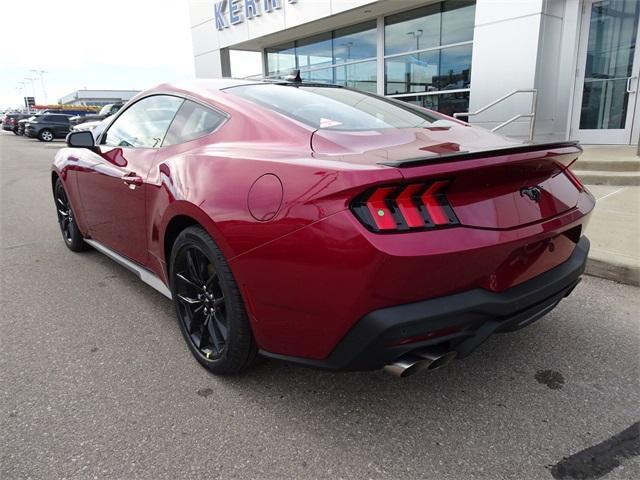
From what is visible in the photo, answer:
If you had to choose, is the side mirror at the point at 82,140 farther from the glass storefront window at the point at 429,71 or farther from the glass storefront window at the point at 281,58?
the glass storefront window at the point at 281,58

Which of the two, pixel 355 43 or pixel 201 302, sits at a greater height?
pixel 355 43

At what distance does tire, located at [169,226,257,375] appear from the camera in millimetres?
2203

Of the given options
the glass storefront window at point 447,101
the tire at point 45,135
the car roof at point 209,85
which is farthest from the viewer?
the tire at point 45,135

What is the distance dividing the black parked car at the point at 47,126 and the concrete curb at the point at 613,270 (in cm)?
3170

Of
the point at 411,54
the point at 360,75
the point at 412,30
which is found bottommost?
the point at 360,75

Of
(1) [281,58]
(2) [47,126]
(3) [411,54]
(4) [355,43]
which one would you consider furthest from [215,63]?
(2) [47,126]

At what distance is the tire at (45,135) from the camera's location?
28950mm

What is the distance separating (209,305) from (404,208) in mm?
1276

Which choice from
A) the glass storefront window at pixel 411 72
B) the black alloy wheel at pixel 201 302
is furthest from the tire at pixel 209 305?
the glass storefront window at pixel 411 72

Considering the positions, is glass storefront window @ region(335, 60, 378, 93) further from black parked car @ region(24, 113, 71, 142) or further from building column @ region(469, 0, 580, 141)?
black parked car @ region(24, 113, 71, 142)

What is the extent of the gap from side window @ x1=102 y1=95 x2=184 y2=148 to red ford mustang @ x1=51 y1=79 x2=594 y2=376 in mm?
99

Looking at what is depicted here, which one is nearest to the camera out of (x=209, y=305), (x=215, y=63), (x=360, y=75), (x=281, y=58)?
(x=209, y=305)

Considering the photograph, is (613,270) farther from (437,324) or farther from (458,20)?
(458,20)

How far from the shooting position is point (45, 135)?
29109mm
